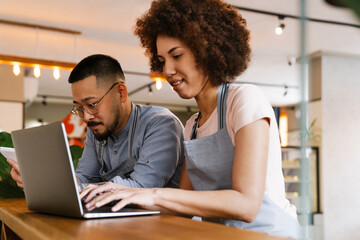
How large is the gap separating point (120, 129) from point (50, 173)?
816 mm

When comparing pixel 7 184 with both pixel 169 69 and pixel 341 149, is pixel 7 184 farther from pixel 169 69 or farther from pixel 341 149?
pixel 341 149

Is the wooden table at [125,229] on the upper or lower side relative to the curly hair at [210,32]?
lower

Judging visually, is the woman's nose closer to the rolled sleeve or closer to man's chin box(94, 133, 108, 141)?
the rolled sleeve

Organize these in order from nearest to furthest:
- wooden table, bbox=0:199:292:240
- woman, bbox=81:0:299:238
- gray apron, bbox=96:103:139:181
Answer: wooden table, bbox=0:199:292:240 → woman, bbox=81:0:299:238 → gray apron, bbox=96:103:139:181

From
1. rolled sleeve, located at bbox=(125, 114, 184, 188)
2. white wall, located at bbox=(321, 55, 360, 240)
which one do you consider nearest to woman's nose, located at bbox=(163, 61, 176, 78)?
rolled sleeve, located at bbox=(125, 114, 184, 188)

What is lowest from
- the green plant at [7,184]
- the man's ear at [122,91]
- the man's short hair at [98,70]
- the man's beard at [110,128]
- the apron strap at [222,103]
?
the green plant at [7,184]

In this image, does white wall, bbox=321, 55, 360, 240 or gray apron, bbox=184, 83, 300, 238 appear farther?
gray apron, bbox=184, 83, 300, 238

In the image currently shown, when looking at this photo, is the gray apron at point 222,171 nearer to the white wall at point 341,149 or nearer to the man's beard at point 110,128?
the man's beard at point 110,128

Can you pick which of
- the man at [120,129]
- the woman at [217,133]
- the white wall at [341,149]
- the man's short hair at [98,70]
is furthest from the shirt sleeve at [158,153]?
the white wall at [341,149]

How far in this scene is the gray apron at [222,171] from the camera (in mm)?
1315

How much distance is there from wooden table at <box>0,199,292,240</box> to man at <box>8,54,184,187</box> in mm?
592

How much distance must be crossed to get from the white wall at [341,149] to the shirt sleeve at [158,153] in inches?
47.5

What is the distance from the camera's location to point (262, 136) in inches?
48.4

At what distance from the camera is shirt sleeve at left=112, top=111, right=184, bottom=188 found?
1655 mm
